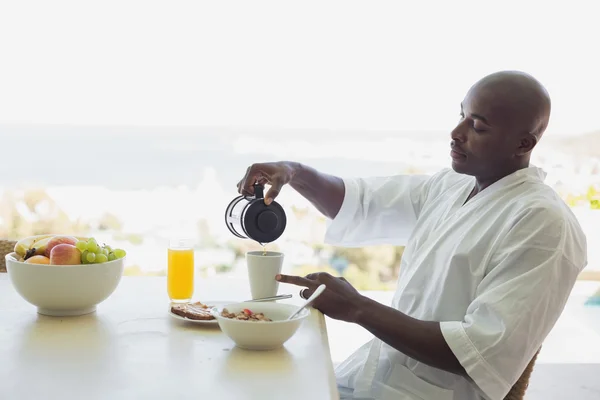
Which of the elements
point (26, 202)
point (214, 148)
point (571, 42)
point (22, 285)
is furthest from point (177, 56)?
point (22, 285)

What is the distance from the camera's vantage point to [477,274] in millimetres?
1549

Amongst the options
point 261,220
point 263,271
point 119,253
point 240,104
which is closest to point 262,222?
point 261,220

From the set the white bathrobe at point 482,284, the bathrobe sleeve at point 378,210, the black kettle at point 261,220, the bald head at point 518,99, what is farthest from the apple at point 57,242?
the bald head at point 518,99

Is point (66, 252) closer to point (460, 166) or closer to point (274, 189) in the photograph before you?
point (274, 189)

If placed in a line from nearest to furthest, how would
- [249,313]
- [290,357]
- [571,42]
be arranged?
[290,357] < [249,313] < [571,42]

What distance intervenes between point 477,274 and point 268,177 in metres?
0.61

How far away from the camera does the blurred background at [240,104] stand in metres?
4.70

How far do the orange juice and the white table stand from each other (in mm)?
52

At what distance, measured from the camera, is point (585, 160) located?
4.96 meters

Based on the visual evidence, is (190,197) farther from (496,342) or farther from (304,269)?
(496,342)

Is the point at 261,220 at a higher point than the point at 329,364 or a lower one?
higher

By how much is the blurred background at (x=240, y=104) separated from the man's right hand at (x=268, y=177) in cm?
282

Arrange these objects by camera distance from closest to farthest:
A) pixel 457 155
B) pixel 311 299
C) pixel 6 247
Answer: pixel 311 299, pixel 457 155, pixel 6 247

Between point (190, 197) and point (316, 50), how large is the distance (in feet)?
4.26
